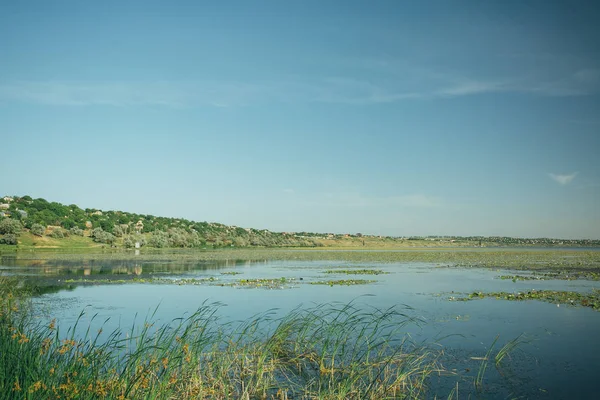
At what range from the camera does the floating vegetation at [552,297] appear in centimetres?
2019

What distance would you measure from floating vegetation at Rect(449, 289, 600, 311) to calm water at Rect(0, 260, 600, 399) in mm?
885

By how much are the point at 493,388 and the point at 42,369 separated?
27.1ft

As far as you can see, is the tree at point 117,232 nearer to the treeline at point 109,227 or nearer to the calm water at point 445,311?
the treeline at point 109,227

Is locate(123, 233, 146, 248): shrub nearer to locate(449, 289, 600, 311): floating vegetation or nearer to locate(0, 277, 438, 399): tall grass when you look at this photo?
locate(449, 289, 600, 311): floating vegetation

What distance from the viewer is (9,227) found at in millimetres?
65750

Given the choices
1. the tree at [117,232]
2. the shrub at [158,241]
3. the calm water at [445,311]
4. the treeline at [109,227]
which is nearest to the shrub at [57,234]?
the treeline at [109,227]

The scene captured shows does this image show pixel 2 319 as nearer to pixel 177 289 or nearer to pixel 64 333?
pixel 64 333

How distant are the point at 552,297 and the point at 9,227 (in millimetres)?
68033

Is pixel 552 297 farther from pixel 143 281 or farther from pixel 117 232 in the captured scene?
pixel 117 232

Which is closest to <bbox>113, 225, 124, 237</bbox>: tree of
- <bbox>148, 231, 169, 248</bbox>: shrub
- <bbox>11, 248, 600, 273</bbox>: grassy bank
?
<bbox>148, 231, 169, 248</bbox>: shrub

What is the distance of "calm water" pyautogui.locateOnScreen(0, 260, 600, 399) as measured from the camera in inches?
426

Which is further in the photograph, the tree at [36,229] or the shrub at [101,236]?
the shrub at [101,236]

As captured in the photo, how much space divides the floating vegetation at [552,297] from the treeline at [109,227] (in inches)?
2549

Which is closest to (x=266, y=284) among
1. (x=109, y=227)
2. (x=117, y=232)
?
(x=117, y=232)
